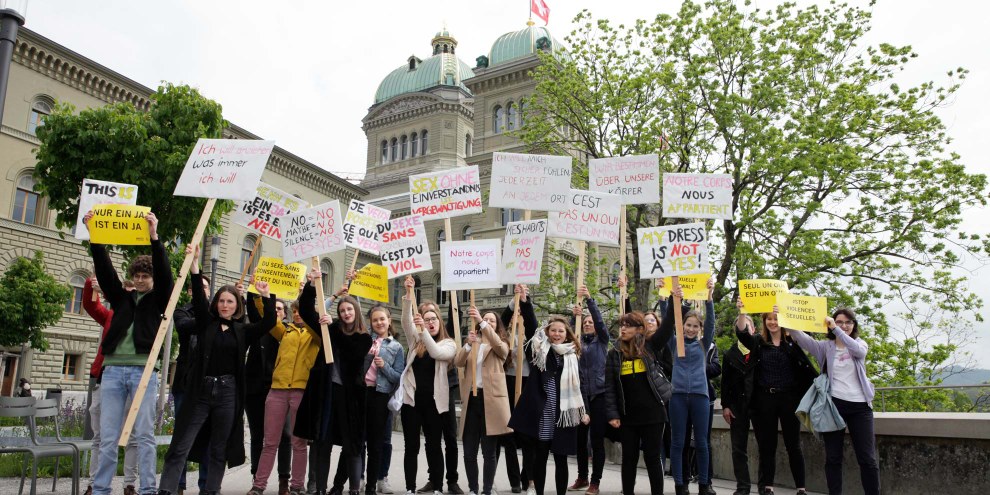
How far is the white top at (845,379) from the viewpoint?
271 inches

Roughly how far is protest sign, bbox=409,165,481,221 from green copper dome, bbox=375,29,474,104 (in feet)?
185

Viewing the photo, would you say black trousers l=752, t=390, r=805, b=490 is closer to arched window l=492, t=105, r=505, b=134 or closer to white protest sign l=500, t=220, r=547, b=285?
white protest sign l=500, t=220, r=547, b=285

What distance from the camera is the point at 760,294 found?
7652 mm

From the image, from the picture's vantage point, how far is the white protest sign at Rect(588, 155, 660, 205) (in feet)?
30.1

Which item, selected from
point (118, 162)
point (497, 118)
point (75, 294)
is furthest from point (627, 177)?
point (497, 118)

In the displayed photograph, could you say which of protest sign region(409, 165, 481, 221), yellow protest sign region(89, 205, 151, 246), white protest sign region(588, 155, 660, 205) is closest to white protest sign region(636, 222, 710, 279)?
white protest sign region(588, 155, 660, 205)

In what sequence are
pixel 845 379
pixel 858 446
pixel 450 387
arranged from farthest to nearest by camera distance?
pixel 450 387
pixel 845 379
pixel 858 446

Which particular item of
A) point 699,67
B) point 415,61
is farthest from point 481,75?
point 699,67

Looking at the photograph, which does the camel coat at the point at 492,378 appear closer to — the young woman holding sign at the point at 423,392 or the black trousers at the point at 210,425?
the young woman holding sign at the point at 423,392

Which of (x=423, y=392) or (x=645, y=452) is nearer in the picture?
(x=645, y=452)

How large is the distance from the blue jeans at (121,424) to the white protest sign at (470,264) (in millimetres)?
3357

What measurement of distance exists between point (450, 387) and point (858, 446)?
166 inches

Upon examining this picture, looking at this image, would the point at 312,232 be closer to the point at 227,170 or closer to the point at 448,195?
the point at 227,170

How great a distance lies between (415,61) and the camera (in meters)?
70.3
